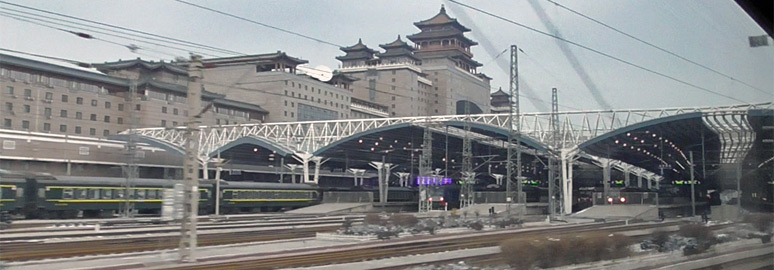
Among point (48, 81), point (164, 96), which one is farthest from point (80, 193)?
point (164, 96)

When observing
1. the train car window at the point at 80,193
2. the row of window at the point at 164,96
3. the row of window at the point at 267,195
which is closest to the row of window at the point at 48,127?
the train car window at the point at 80,193

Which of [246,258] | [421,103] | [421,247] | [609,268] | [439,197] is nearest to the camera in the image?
[609,268]

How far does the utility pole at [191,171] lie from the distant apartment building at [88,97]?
12341mm

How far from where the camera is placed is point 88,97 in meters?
38.3

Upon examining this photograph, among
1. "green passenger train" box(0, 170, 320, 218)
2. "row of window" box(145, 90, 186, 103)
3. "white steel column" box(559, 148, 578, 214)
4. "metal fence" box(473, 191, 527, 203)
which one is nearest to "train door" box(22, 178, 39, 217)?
"green passenger train" box(0, 170, 320, 218)

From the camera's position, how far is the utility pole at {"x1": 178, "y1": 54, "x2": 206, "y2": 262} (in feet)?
61.6


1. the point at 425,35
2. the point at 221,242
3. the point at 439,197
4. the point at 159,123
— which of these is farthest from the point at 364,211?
the point at 425,35

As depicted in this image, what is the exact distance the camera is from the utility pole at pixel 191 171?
61.6ft

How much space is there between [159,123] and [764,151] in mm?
34576

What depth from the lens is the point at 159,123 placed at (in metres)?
40.6

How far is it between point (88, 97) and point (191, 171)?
73.0 ft

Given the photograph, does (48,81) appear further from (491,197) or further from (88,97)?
(491,197)

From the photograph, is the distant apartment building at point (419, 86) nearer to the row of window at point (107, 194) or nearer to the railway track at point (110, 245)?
the row of window at point (107, 194)

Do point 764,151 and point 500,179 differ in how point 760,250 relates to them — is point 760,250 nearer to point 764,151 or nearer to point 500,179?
point 764,151
